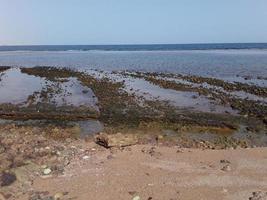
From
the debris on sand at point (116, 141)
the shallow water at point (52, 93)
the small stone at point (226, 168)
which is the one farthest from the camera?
the shallow water at point (52, 93)

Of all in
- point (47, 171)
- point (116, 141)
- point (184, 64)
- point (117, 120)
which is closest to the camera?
point (47, 171)

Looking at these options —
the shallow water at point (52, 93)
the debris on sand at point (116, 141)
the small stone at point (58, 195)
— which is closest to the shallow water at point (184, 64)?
the shallow water at point (52, 93)

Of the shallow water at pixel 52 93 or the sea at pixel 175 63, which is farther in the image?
the sea at pixel 175 63

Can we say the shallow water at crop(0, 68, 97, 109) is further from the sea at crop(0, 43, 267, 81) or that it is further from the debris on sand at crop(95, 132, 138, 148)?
the sea at crop(0, 43, 267, 81)

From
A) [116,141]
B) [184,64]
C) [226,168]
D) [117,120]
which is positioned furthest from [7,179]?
[184,64]

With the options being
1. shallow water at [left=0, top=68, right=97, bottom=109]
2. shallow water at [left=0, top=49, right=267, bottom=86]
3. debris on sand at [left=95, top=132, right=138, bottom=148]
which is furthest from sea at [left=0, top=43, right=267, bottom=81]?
debris on sand at [left=95, top=132, right=138, bottom=148]

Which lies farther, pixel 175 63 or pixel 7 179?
pixel 175 63

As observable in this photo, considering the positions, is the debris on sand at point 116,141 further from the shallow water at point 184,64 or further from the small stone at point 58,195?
the shallow water at point 184,64

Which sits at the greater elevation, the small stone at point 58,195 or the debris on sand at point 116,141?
the debris on sand at point 116,141

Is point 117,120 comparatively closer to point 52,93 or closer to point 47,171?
point 47,171

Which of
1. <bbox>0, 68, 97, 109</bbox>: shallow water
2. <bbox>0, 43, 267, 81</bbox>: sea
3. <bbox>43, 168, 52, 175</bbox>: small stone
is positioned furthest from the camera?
<bbox>0, 43, 267, 81</bbox>: sea

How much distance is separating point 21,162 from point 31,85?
2366cm

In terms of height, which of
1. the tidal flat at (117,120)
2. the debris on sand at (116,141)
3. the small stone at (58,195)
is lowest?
the tidal flat at (117,120)

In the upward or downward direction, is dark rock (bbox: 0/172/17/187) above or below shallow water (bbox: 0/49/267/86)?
above
